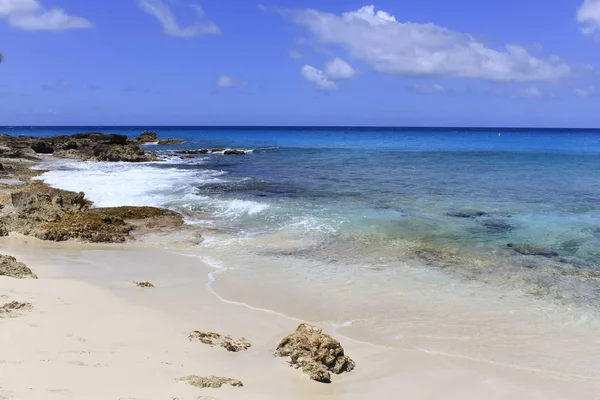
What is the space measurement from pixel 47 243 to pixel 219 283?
17.4 ft

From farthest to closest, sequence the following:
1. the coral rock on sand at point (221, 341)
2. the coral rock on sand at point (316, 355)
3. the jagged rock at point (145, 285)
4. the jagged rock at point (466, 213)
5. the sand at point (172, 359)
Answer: the jagged rock at point (466, 213)
the jagged rock at point (145, 285)
the coral rock on sand at point (221, 341)
the coral rock on sand at point (316, 355)
the sand at point (172, 359)

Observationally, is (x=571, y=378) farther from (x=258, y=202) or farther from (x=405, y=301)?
(x=258, y=202)

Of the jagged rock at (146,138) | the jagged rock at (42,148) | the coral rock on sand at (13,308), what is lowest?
the coral rock on sand at (13,308)

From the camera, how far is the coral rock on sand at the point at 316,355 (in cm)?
543

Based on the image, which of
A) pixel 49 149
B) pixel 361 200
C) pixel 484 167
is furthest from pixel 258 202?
pixel 49 149

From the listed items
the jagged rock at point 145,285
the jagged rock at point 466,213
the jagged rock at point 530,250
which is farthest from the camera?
the jagged rock at point 466,213

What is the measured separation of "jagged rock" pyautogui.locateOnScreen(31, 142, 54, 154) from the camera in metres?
40.1

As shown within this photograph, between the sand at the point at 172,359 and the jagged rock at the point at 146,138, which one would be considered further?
the jagged rock at the point at 146,138

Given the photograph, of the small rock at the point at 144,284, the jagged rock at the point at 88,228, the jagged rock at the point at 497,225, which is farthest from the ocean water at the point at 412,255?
the jagged rock at the point at 88,228

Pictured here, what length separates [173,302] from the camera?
7.73m

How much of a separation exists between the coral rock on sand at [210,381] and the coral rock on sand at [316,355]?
3.00 ft

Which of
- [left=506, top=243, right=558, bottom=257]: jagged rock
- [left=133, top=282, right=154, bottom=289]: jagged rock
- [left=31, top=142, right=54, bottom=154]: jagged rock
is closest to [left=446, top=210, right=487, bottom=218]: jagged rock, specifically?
[left=506, top=243, right=558, bottom=257]: jagged rock

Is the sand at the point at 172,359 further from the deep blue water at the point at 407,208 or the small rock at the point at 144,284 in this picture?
the deep blue water at the point at 407,208

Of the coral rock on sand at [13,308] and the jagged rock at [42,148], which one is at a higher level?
the jagged rock at [42,148]
